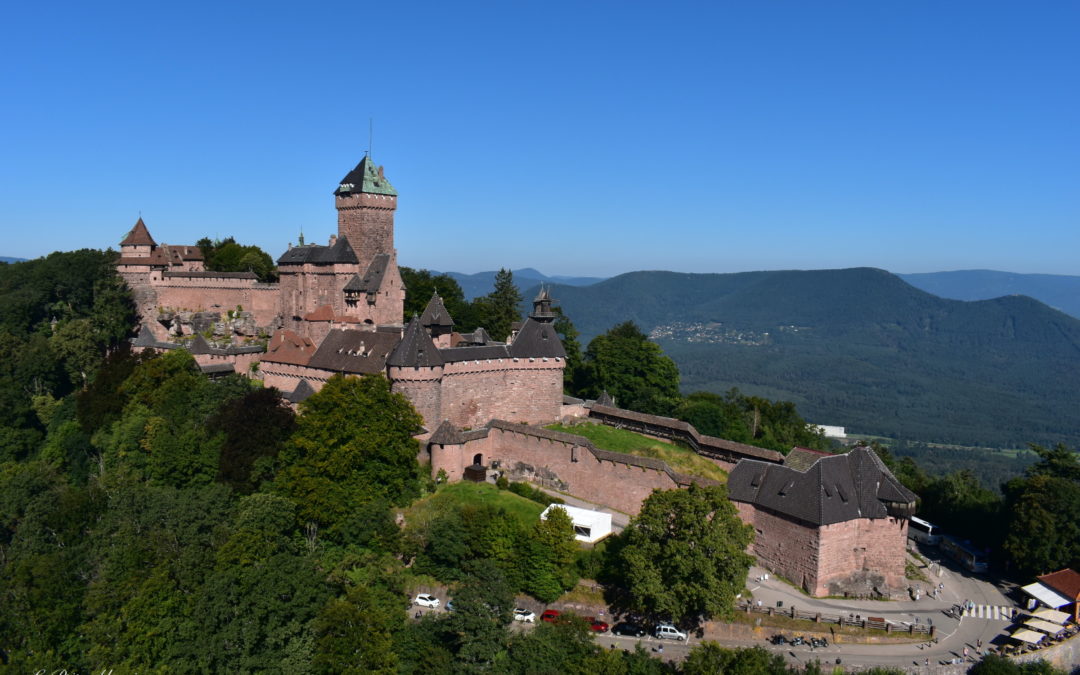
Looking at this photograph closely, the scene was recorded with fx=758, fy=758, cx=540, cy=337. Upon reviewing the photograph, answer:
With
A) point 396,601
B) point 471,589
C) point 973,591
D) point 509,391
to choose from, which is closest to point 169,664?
point 396,601

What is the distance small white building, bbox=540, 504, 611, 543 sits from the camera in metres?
35.1

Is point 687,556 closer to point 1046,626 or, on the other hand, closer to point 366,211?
point 1046,626

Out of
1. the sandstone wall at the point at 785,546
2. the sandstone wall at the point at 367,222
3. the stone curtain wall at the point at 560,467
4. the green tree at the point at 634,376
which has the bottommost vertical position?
the sandstone wall at the point at 785,546

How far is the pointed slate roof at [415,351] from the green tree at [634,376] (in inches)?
772

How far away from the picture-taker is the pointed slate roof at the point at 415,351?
135 feet

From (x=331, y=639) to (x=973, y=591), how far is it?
29.5 m

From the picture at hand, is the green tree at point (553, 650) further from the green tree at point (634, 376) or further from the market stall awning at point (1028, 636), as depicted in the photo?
the green tree at point (634, 376)

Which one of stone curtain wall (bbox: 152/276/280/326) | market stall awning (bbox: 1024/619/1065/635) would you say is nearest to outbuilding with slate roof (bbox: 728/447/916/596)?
market stall awning (bbox: 1024/619/1065/635)

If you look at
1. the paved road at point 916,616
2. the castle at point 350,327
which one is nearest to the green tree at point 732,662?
the paved road at point 916,616

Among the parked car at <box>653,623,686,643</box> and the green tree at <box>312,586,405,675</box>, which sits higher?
the green tree at <box>312,586,405,675</box>

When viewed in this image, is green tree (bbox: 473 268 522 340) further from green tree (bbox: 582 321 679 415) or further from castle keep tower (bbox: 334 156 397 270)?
castle keep tower (bbox: 334 156 397 270)

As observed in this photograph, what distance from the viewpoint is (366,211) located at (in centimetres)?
5391

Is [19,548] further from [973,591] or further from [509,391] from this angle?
[973,591]

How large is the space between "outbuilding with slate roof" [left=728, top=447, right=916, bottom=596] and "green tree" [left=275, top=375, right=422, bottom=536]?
16.5 m
